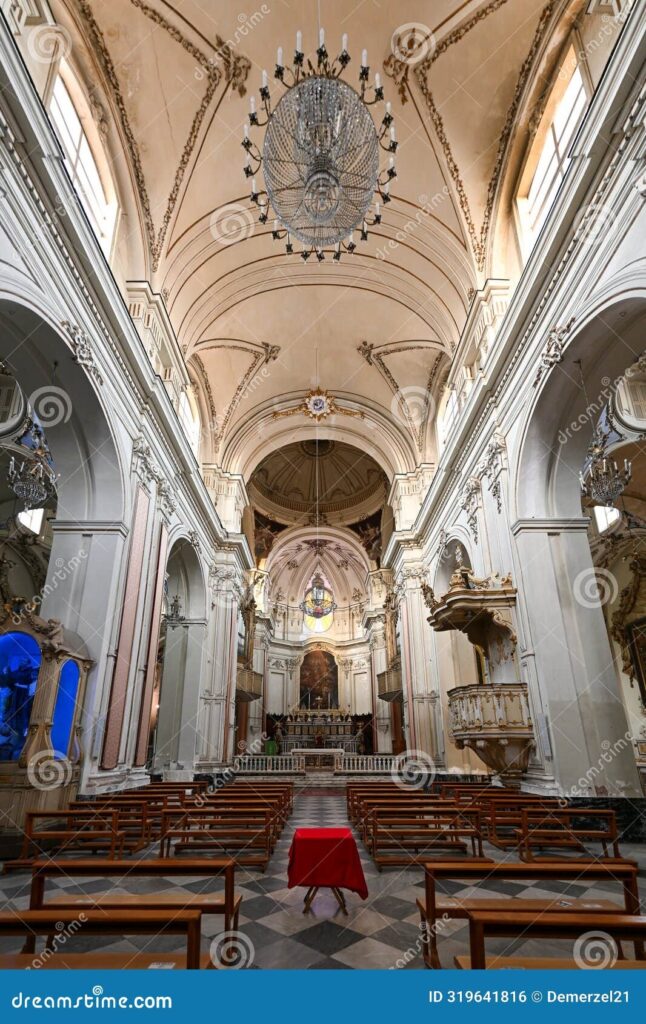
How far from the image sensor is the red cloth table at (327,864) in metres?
3.65

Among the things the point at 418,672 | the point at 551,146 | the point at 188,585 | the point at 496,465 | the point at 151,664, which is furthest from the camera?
the point at 418,672

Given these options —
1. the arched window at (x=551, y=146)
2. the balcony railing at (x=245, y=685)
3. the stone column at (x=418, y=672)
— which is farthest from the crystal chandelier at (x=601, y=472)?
the balcony railing at (x=245, y=685)

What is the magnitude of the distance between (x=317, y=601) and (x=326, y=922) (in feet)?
80.2

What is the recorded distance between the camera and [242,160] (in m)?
9.76

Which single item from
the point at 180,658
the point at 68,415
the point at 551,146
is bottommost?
the point at 180,658

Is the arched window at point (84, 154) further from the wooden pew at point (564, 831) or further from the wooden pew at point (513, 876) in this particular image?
the wooden pew at point (564, 831)

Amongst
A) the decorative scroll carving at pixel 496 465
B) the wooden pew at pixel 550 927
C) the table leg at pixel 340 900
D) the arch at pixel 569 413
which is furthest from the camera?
the decorative scroll carving at pixel 496 465

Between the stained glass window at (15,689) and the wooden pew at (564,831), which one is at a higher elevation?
the stained glass window at (15,689)

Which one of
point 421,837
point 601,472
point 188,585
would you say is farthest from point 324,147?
point 188,585

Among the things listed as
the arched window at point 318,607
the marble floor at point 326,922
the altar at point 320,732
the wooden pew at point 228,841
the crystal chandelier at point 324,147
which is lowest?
the marble floor at point 326,922

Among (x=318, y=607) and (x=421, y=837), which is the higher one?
(x=318, y=607)

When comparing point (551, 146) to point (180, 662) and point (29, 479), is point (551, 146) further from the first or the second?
point (180, 662)

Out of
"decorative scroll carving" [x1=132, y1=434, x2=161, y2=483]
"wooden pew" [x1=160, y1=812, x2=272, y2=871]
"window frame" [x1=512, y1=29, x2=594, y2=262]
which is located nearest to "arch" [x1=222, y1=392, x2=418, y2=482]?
"decorative scroll carving" [x1=132, y1=434, x2=161, y2=483]

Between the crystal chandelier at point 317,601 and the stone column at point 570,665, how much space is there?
20.1 m
